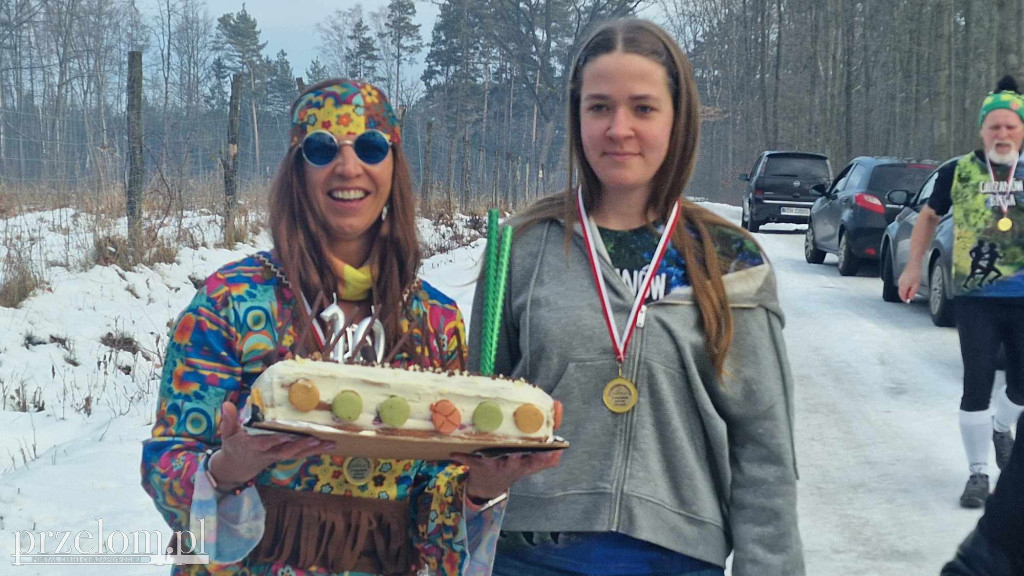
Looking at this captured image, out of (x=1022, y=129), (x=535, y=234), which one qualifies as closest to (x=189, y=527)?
(x=535, y=234)

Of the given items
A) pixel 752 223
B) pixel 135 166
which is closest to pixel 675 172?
pixel 135 166

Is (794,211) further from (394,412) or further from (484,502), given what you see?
(394,412)

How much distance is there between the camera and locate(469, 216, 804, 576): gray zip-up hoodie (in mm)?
2154

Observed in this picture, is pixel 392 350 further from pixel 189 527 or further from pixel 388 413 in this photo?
pixel 189 527

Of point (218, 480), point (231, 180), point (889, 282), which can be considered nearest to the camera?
point (218, 480)

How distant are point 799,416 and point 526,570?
563 cm

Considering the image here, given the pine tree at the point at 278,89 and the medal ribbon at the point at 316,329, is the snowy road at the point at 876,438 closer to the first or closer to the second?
the medal ribbon at the point at 316,329

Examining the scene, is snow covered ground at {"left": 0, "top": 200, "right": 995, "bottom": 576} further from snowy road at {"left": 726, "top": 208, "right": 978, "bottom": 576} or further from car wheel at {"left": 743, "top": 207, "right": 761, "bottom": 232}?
car wheel at {"left": 743, "top": 207, "right": 761, "bottom": 232}

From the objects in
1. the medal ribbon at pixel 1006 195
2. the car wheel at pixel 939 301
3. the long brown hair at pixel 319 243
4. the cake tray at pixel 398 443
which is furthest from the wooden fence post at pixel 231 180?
the cake tray at pixel 398 443

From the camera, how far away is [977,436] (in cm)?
542

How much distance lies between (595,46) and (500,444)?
986 mm

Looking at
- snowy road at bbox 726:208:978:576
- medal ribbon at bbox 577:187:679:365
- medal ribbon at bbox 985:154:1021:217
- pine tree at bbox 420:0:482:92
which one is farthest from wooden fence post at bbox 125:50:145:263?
pine tree at bbox 420:0:482:92

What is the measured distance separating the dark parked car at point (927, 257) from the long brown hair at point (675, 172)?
6.39 metres

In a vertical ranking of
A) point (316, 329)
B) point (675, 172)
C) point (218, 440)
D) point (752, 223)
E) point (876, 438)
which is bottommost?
point (876, 438)
